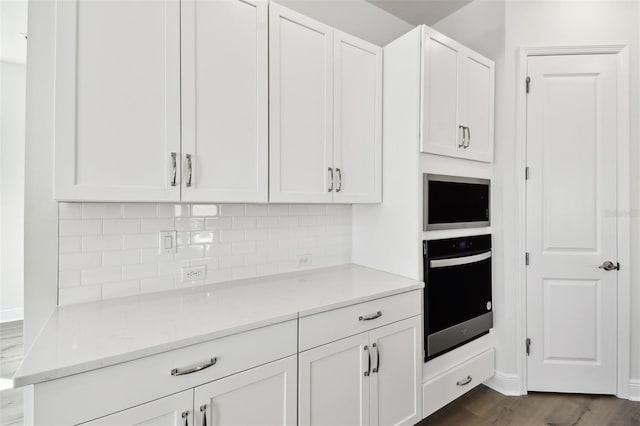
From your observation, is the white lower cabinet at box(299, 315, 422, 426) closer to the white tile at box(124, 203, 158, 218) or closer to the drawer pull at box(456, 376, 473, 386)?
the drawer pull at box(456, 376, 473, 386)

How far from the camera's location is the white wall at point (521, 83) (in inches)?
87.4

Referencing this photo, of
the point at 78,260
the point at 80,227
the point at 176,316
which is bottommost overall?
the point at 176,316

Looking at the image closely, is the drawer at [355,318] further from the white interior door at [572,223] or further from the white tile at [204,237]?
the white interior door at [572,223]

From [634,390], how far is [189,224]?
10.5ft

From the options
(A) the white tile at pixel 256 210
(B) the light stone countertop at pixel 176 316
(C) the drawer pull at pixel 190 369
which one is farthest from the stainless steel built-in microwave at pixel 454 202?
(C) the drawer pull at pixel 190 369

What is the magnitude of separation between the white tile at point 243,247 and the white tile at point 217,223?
119mm

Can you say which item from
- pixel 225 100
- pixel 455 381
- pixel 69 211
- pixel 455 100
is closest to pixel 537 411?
pixel 455 381

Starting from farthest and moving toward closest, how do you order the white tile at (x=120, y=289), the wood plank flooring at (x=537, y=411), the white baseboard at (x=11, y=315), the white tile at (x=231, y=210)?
the white baseboard at (x=11, y=315) → the wood plank flooring at (x=537, y=411) → the white tile at (x=231, y=210) → the white tile at (x=120, y=289)

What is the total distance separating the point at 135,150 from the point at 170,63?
1.36 feet

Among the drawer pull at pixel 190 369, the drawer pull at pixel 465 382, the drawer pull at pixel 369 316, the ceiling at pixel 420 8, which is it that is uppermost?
the ceiling at pixel 420 8

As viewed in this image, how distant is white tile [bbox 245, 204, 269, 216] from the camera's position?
1952mm

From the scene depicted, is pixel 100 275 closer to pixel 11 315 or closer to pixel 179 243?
pixel 179 243

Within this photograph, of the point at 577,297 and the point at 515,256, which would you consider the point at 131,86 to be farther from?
the point at 577,297

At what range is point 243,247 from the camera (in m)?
1.93
